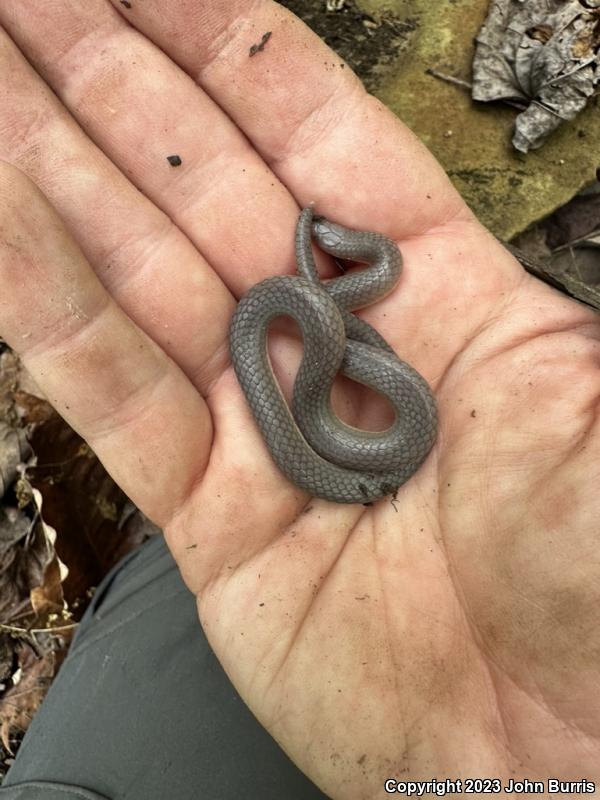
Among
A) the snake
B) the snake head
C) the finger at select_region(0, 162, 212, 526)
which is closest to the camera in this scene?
the finger at select_region(0, 162, 212, 526)

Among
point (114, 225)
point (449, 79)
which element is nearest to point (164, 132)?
point (114, 225)

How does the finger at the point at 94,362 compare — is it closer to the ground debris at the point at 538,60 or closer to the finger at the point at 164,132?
the finger at the point at 164,132

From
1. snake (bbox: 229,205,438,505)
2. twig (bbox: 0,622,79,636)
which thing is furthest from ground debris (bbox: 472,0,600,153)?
twig (bbox: 0,622,79,636)

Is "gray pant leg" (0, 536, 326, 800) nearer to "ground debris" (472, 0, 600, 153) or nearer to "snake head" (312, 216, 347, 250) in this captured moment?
"snake head" (312, 216, 347, 250)

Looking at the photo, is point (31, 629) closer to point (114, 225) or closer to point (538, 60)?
point (114, 225)

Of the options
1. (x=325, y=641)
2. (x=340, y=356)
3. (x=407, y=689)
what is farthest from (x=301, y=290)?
(x=407, y=689)

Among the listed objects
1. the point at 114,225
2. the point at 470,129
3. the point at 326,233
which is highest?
the point at 114,225
